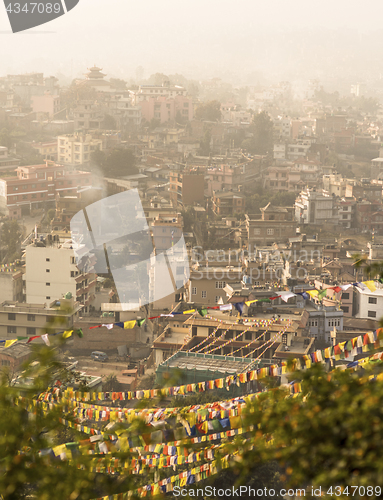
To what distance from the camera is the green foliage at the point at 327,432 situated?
4.39 ft

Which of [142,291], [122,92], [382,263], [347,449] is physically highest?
[122,92]

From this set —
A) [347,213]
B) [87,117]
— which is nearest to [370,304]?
[347,213]

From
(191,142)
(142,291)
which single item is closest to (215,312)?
(142,291)

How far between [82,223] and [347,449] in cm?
990

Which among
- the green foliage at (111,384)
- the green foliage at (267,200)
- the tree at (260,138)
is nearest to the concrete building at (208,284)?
the green foliage at (111,384)

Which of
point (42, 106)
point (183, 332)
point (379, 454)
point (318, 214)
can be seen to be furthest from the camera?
point (42, 106)

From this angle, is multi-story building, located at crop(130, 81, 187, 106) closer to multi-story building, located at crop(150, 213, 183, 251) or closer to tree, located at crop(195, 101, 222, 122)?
tree, located at crop(195, 101, 222, 122)

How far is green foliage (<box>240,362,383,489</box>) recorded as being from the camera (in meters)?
1.34

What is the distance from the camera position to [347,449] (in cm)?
137

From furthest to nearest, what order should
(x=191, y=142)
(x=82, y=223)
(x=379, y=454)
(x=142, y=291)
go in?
(x=191, y=142), (x=82, y=223), (x=142, y=291), (x=379, y=454)

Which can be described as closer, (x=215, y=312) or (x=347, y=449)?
(x=347, y=449)

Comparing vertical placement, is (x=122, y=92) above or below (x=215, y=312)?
above

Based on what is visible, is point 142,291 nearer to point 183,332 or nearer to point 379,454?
point 183,332

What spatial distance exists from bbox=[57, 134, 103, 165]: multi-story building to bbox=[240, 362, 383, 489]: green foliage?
13669mm
